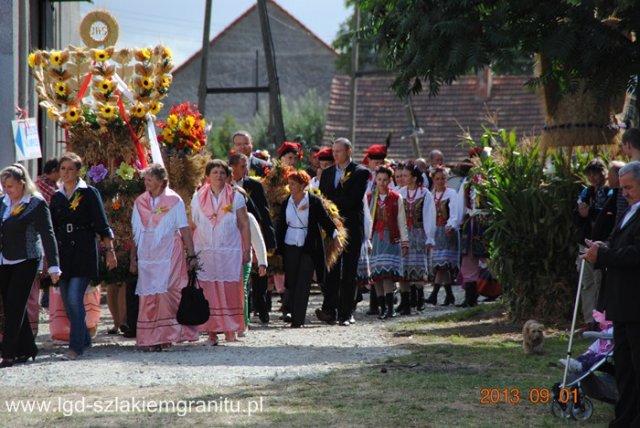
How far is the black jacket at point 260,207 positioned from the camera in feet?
51.9

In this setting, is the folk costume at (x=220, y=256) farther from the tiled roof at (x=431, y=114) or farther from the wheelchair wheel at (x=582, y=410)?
the tiled roof at (x=431, y=114)

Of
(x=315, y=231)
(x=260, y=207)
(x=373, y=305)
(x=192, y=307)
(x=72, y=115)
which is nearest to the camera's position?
(x=192, y=307)

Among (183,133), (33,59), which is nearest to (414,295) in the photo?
(183,133)

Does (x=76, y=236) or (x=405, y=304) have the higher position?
(x=76, y=236)

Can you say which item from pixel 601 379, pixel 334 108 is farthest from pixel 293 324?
pixel 334 108

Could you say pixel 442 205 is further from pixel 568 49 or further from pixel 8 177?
pixel 8 177

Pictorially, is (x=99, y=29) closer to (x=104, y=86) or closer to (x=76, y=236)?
(x=104, y=86)

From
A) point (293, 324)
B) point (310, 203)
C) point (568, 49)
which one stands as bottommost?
point (293, 324)

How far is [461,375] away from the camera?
11.0m

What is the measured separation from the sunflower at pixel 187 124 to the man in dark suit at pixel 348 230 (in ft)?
7.19

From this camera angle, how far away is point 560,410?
897 centimetres

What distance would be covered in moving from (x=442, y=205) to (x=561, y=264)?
4757 mm

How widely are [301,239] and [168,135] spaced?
212 centimetres

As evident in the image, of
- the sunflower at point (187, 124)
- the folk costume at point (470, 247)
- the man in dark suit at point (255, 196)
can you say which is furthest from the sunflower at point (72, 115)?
the folk costume at point (470, 247)
